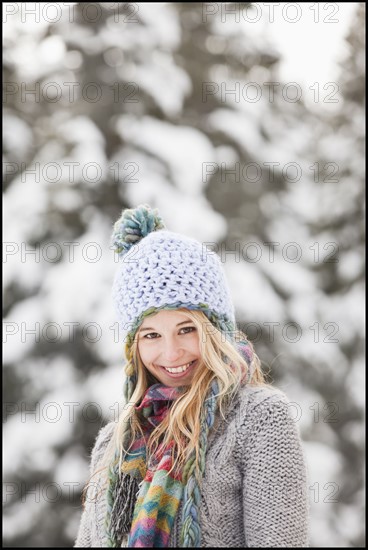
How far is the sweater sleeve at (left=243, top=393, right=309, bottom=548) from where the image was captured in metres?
1.62

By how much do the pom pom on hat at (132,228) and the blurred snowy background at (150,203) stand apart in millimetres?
3302

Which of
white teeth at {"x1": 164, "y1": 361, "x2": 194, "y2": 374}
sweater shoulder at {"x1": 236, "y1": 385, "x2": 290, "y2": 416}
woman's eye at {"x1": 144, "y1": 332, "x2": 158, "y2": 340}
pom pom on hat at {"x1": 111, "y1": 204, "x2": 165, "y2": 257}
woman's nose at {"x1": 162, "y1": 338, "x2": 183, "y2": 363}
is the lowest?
sweater shoulder at {"x1": 236, "y1": 385, "x2": 290, "y2": 416}

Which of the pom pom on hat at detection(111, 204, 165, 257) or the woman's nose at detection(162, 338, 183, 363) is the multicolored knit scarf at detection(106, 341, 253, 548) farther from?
the pom pom on hat at detection(111, 204, 165, 257)

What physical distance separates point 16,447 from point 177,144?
8.50 ft

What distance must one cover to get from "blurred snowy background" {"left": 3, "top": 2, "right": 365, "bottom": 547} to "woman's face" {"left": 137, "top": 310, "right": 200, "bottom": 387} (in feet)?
11.3

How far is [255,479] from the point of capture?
1.66 meters

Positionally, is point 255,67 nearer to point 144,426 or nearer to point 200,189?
point 200,189

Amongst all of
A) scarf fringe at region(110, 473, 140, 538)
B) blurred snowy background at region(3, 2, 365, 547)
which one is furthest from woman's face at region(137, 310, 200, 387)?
blurred snowy background at region(3, 2, 365, 547)

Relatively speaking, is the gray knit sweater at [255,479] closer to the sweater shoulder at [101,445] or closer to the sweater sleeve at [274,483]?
the sweater sleeve at [274,483]

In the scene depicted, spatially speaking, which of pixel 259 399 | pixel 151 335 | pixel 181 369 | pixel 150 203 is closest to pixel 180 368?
pixel 181 369

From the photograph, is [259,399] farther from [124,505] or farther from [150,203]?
[150,203]

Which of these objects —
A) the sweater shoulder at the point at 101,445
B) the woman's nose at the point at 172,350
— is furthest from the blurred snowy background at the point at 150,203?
the woman's nose at the point at 172,350

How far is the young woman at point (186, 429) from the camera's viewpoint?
1.66m

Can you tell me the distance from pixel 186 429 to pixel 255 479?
0.77 ft
